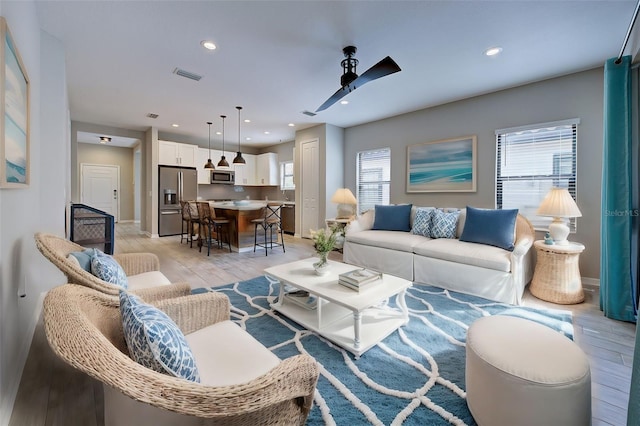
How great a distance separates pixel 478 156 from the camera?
167 inches

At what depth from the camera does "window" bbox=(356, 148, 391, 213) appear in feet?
18.3

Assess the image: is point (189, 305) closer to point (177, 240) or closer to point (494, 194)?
point (494, 194)

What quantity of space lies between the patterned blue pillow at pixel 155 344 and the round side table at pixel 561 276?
3431 millimetres

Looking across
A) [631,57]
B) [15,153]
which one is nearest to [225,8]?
[15,153]

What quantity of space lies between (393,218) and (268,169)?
5144mm

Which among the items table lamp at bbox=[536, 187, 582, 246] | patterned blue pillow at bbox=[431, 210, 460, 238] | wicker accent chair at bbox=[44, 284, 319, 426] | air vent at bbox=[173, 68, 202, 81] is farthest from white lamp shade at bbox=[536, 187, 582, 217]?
air vent at bbox=[173, 68, 202, 81]

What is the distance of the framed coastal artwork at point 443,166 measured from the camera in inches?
170

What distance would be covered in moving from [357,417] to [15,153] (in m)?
2.37

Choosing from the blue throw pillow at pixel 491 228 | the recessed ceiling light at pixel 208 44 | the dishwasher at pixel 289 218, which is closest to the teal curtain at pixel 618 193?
the blue throw pillow at pixel 491 228

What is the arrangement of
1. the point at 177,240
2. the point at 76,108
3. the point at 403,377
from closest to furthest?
the point at 403,377 < the point at 76,108 < the point at 177,240

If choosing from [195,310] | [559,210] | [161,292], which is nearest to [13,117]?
[161,292]

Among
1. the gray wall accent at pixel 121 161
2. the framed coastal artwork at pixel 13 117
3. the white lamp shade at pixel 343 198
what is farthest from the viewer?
the gray wall accent at pixel 121 161

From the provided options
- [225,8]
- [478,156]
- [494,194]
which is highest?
[225,8]

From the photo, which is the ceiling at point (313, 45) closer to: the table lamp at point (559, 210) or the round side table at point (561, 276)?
the table lamp at point (559, 210)
